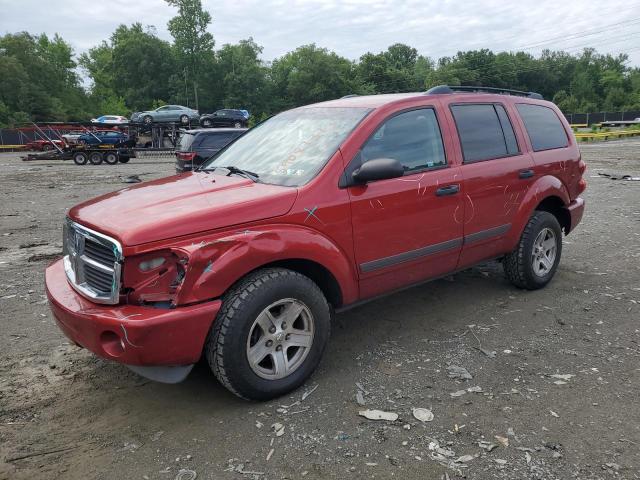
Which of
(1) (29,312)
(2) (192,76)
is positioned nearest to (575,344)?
(1) (29,312)

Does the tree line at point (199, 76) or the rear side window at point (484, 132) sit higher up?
the tree line at point (199, 76)

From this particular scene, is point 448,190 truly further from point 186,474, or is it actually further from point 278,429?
point 186,474

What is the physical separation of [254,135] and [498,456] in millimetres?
3072

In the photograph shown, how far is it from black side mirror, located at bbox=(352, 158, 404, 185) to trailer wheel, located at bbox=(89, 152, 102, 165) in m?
23.9

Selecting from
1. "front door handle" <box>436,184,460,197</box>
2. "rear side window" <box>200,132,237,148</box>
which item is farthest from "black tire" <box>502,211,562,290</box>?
"rear side window" <box>200,132,237,148</box>

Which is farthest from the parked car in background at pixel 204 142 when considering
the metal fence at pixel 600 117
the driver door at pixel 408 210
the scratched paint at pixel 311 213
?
the metal fence at pixel 600 117

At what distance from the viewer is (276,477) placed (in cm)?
246

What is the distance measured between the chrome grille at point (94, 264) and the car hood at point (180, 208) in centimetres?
6

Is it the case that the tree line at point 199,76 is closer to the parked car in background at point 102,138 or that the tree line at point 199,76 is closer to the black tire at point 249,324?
the parked car in background at point 102,138

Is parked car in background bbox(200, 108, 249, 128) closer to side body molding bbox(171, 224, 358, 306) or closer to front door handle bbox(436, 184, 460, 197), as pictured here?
front door handle bbox(436, 184, 460, 197)

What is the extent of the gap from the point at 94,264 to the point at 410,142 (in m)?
2.36

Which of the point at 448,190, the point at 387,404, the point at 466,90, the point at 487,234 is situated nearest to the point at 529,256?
the point at 487,234

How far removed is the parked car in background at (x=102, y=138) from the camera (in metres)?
24.2

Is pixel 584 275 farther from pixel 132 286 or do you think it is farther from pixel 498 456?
pixel 132 286
